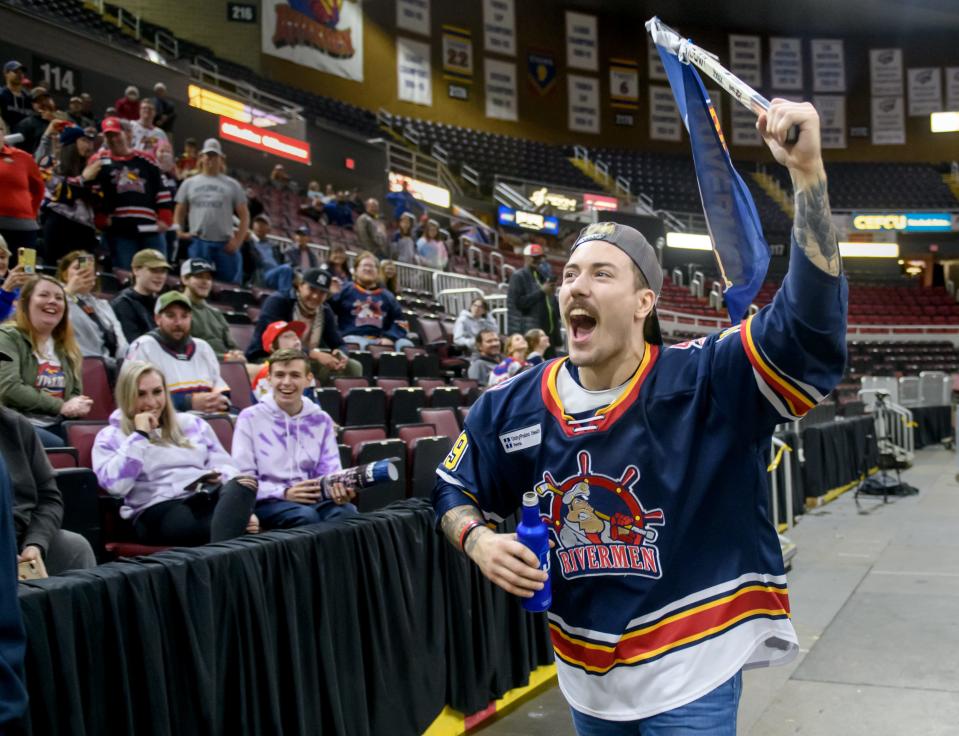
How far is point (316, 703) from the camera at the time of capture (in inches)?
112

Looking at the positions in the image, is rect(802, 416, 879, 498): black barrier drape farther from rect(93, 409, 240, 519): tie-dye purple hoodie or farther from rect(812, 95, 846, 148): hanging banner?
rect(812, 95, 846, 148): hanging banner

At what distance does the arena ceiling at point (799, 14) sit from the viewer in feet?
101

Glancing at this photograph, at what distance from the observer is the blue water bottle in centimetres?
177

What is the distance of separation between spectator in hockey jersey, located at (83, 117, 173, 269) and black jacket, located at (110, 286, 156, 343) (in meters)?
1.61

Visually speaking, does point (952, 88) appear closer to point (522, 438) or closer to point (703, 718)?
point (522, 438)

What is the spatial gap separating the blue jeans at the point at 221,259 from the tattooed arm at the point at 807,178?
24.0ft

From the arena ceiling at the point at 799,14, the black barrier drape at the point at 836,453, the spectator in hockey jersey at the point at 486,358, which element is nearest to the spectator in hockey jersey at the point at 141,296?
the spectator in hockey jersey at the point at 486,358

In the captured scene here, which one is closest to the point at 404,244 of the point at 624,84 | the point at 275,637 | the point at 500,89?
the point at 275,637

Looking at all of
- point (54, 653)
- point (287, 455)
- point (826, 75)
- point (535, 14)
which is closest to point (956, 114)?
point (826, 75)

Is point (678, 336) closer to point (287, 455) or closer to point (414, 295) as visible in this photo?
point (414, 295)

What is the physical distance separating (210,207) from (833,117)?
30439mm

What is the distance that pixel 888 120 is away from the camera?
33.4 meters

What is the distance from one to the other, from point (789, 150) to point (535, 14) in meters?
31.0

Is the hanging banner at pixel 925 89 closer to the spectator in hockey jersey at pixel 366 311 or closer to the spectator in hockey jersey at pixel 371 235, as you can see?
the spectator in hockey jersey at pixel 371 235
